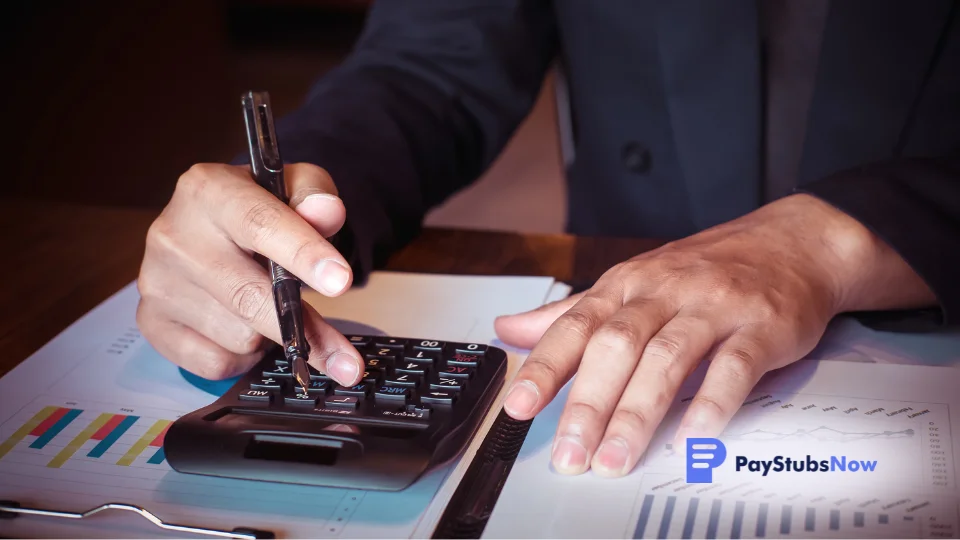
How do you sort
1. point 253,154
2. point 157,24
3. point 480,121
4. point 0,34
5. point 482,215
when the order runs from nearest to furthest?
1. point 253,154
2. point 480,121
3. point 0,34
4. point 482,215
5. point 157,24

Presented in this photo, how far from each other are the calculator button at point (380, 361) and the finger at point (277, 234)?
6 centimetres

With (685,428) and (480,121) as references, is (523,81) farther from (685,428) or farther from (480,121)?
(685,428)

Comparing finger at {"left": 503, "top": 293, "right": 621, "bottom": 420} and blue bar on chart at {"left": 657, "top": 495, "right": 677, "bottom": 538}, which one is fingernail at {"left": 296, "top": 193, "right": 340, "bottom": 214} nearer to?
finger at {"left": 503, "top": 293, "right": 621, "bottom": 420}

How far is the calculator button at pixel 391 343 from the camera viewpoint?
62 centimetres

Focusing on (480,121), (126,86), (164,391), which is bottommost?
(164,391)

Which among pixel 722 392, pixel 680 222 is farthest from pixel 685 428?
pixel 680 222

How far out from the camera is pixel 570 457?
498 millimetres

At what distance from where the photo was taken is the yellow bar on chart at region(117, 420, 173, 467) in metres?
0.54

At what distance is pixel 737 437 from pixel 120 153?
8.26 feet

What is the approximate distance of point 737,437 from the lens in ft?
1.73

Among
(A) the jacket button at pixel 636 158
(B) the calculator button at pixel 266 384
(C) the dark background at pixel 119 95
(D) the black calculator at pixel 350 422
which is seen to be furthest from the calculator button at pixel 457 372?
(C) the dark background at pixel 119 95

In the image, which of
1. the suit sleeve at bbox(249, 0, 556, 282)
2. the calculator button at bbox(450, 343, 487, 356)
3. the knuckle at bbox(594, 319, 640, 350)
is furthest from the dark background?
the knuckle at bbox(594, 319, 640, 350)

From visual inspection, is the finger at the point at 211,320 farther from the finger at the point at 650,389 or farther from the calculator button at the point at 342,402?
the finger at the point at 650,389

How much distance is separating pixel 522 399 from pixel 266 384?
6.7 inches
